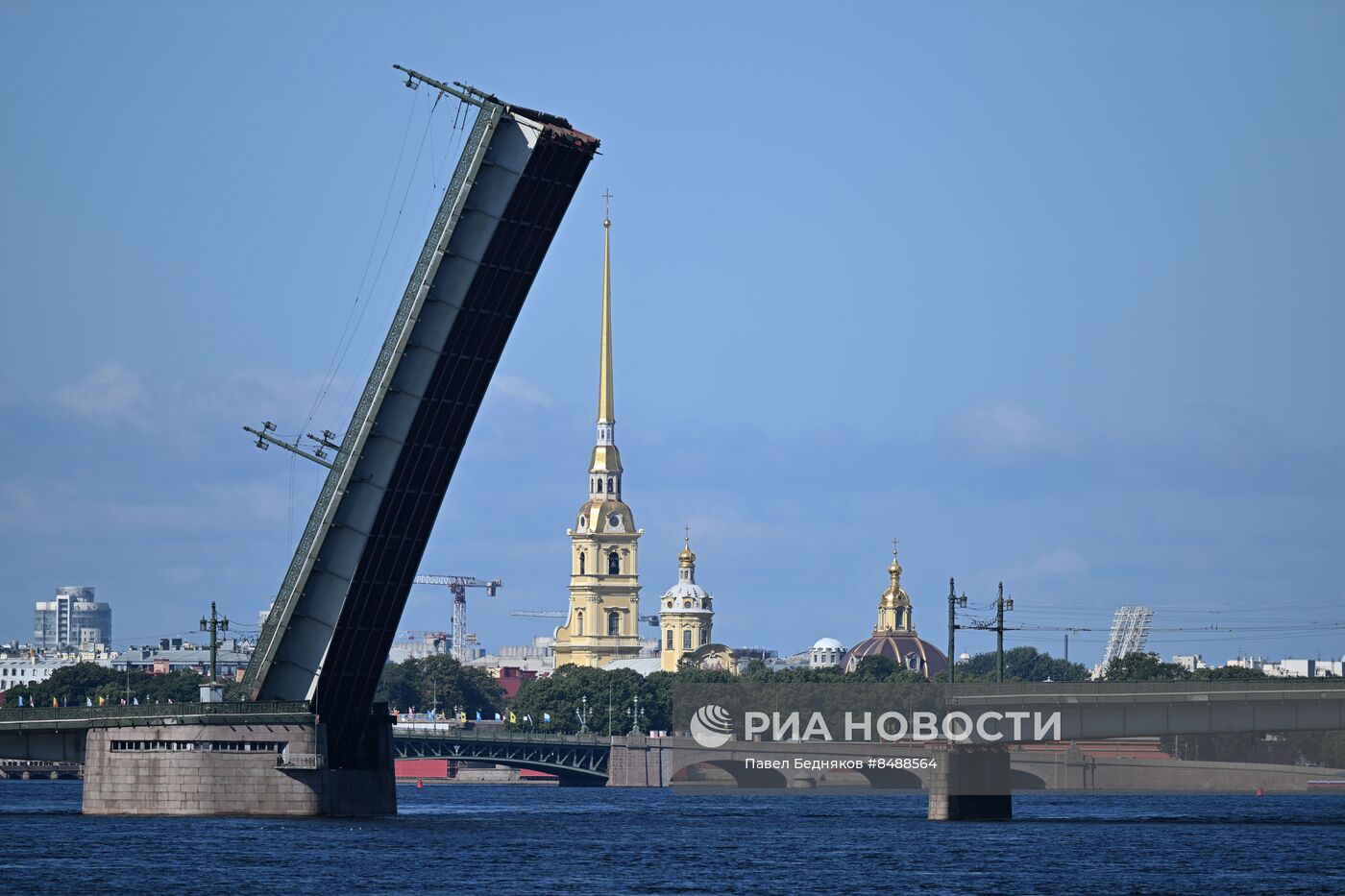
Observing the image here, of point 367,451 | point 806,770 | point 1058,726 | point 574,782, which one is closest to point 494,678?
point 574,782

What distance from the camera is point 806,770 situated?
104 meters

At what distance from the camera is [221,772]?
54156 millimetres

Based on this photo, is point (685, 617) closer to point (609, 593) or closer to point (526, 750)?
point (609, 593)

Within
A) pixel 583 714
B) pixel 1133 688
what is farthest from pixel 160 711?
pixel 583 714

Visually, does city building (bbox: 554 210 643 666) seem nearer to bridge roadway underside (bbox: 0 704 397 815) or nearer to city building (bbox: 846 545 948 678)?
city building (bbox: 846 545 948 678)

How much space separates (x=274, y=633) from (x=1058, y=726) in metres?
20.6

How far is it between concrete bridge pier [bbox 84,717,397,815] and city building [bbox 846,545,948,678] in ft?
397

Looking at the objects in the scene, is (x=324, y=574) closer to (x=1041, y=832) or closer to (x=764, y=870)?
(x=764, y=870)

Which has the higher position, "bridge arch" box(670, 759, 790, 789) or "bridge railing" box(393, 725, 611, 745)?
"bridge railing" box(393, 725, 611, 745)

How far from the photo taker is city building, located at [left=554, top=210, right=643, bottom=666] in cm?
17862

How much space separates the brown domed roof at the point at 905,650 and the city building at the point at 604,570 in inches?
639


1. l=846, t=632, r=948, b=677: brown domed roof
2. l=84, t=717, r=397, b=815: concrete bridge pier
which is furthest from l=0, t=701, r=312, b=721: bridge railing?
l=846, t=632, r=948, b=677: brown domed roof

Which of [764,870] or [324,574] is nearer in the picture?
[764,870]

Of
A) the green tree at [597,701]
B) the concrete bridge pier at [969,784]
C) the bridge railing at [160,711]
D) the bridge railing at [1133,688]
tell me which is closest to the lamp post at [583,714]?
the green tree at [597,701]
